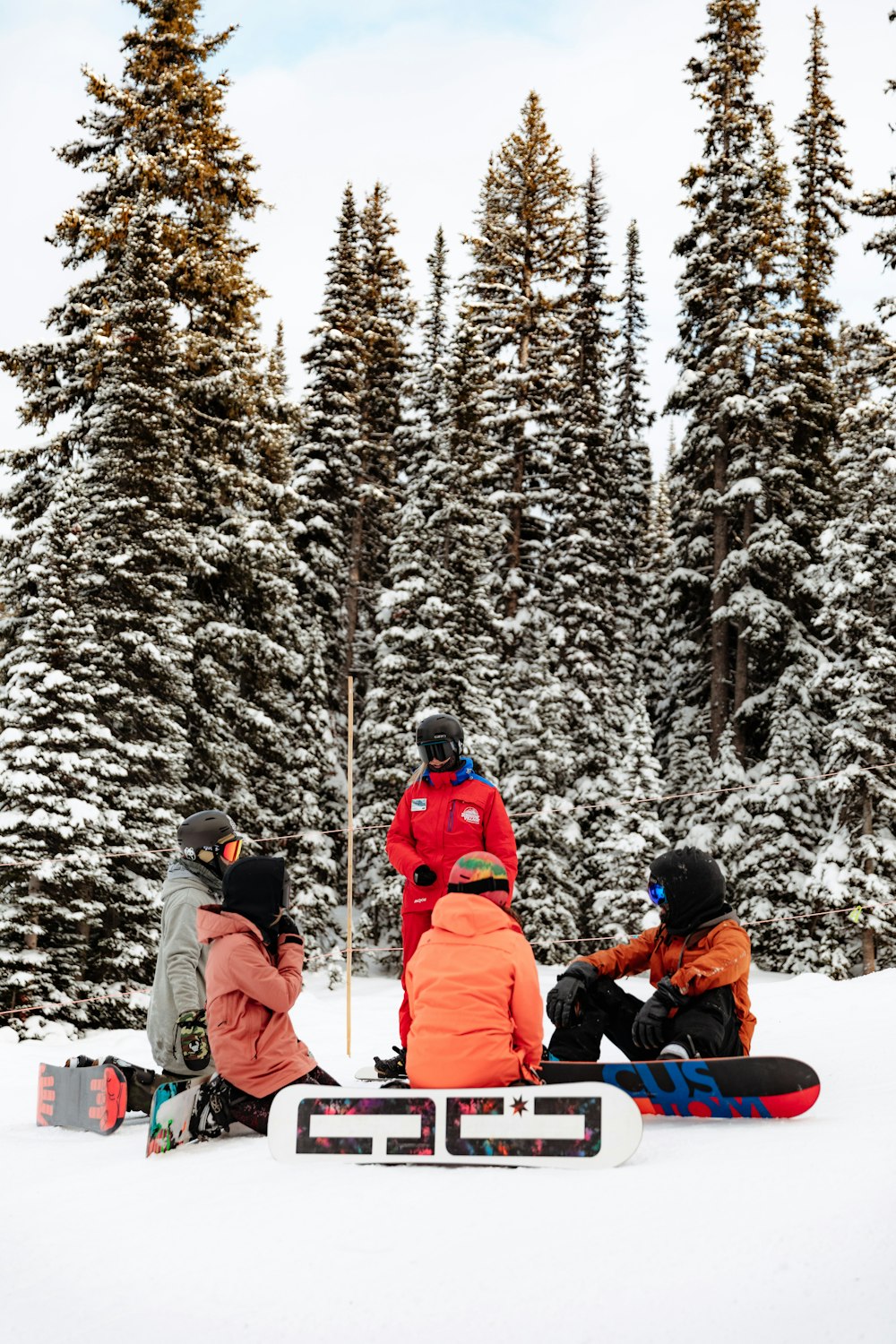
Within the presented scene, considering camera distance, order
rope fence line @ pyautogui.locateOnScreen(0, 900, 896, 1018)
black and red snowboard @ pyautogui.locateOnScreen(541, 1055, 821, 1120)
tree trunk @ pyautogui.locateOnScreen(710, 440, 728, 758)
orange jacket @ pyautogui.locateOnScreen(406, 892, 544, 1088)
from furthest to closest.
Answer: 1. tree trunk @ pyautogui.locateOnScreen(710, 440, 728, 758)
2. rope fence line @ pyautogui.locateOnScreen(0, 900, 896, 1018)
3. black and red snowboard @ pyautogui.locateOnScreen(541, 1055, 821, 1120)
4. orange jacket @ pyautogui.locateOnScreen(406, 892, 544, 1088)

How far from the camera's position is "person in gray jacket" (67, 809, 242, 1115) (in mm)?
5375

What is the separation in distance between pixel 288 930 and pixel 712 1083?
2.00 meters

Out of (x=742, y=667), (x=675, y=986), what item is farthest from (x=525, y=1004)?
(x=742, y=667)

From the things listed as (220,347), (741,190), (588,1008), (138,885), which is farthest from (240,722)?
(741,190)

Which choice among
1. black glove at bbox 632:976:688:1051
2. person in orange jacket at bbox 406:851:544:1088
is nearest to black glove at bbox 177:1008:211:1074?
person in orange jacket at bbox 406:851:544:1088

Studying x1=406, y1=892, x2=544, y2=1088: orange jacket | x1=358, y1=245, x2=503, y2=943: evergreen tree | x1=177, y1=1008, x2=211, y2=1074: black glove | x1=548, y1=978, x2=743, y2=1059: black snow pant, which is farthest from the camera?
x1=358, y1=245, x2=503, y2=943: evergreen tree

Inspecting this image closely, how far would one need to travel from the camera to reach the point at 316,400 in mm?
26234

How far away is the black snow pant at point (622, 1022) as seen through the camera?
15.6ft

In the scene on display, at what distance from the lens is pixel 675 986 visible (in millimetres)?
4773

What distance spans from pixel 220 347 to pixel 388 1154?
55.3ft

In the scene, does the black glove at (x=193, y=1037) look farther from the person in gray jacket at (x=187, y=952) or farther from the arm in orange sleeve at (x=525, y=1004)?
the arm in orange sleeve at (x=525, y=1004)

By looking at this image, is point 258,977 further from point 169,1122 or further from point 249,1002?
point 169,1122

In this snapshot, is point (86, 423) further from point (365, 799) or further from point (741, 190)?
point (741, 190)

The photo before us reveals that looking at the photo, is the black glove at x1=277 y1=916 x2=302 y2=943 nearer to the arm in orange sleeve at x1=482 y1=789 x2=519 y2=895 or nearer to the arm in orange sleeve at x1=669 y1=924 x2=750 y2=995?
the arm in orange sleeve at x1=482 y1=789 x2=519 y2=895
